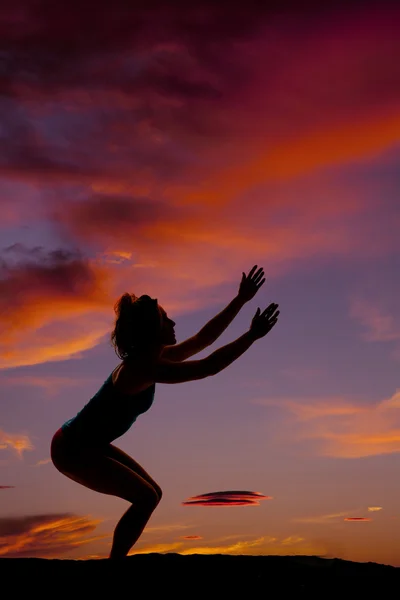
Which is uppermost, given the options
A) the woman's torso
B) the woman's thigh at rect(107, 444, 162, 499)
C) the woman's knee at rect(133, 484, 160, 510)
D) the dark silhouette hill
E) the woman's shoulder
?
the woman's shoulder

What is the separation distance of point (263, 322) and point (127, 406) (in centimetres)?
123

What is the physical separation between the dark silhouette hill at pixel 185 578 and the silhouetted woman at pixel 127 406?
0.66 meters

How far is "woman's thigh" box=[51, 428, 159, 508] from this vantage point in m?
5.45

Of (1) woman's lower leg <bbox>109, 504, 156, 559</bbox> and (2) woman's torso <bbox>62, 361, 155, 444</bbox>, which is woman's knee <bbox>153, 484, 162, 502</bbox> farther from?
(2) woman's torso <bbox>62, 361, 155, 444</bbox>

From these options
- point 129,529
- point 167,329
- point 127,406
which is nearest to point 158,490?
point 129,529

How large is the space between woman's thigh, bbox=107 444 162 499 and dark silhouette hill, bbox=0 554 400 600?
875 mm

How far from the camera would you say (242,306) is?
631 centimetres

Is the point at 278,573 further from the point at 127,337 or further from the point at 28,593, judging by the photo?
the point at 127,337

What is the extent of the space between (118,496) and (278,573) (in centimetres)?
155

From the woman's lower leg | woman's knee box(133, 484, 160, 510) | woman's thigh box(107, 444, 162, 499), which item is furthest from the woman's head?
the woman's lower leg

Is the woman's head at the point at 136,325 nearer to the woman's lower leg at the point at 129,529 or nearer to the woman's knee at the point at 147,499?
the woman's knee at the point at 147,499

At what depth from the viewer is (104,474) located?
17.9ft

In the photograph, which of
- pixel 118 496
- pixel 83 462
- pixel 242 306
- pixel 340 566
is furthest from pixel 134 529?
pixel 242 306

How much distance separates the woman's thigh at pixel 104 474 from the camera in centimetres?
545
